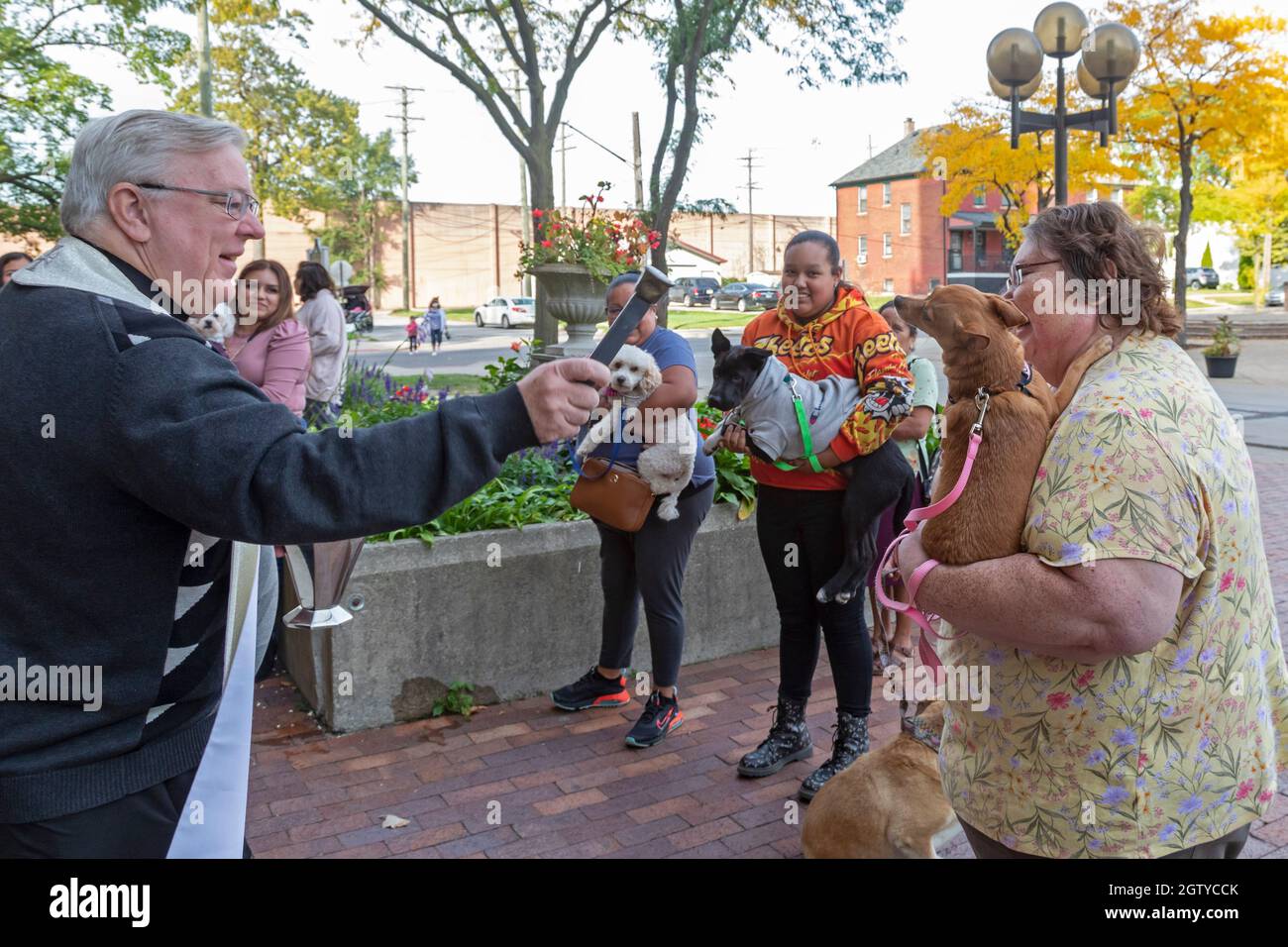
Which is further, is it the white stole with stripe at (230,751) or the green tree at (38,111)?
the green tree at (38,111)

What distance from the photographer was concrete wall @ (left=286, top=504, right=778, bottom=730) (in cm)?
486

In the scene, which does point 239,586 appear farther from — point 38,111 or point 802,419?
point 38,111

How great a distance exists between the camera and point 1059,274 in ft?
6.95

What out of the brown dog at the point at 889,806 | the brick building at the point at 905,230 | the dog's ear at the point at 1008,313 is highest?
the brick building at the point at 905,230

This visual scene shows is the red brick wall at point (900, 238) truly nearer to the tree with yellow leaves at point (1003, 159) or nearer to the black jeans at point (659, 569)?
the tree with yellow leaves at point (1003, 159)

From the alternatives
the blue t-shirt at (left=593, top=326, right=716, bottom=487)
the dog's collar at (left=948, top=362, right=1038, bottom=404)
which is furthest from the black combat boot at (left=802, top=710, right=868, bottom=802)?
the dog's collar at (left=948, top=362, right=1038, bottom=404)

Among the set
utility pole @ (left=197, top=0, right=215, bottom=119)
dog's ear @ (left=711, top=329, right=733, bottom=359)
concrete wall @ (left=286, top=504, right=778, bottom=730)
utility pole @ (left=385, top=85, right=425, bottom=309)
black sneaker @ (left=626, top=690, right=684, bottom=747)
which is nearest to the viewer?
dog's ear @ (left=711, top=329, right=733, bottom=359)

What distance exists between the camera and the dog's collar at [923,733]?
3238mm

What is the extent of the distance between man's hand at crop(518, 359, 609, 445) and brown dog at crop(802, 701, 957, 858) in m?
2.07

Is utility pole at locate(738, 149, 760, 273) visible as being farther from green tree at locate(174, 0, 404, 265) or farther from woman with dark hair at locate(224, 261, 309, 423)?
woman with dark hair at locate(224, 261, 309, 423)

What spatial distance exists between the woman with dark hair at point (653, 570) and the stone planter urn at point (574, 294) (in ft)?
11.9

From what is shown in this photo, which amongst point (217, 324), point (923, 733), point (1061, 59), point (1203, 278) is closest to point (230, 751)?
point (923, 733)

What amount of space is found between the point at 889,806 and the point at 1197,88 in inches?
866

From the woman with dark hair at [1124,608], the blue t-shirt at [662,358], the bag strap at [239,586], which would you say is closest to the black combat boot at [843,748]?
the blue t-shirt at [662,358]
